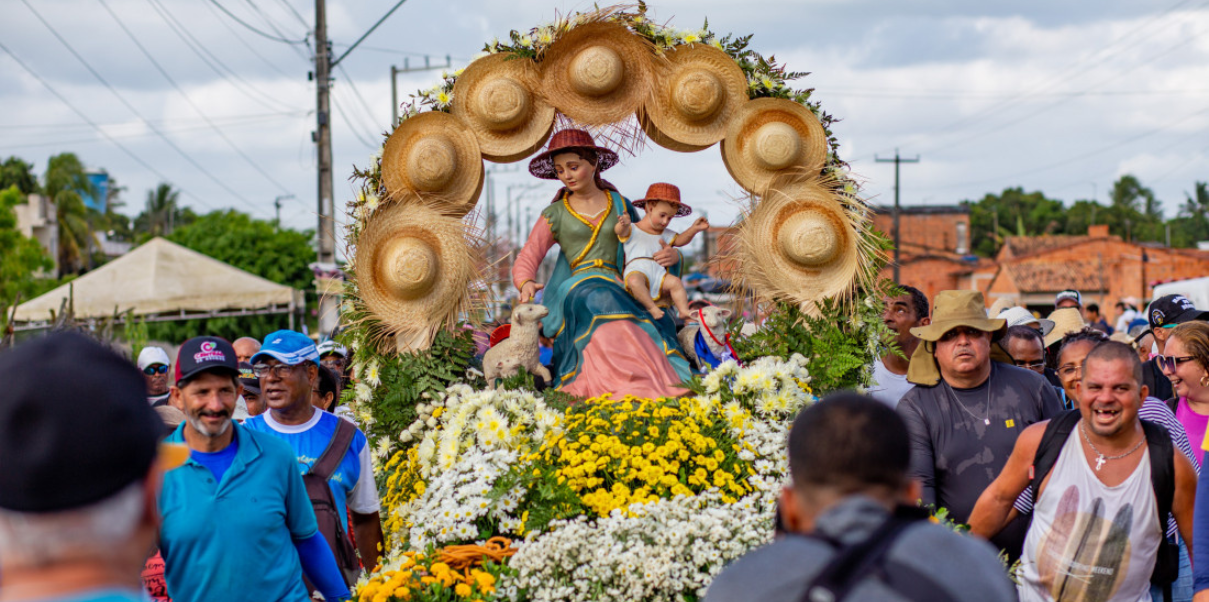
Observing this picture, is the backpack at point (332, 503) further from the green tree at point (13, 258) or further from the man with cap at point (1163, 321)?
the green tree at point (13, 258)

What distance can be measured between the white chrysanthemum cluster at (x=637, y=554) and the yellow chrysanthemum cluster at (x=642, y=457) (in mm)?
330

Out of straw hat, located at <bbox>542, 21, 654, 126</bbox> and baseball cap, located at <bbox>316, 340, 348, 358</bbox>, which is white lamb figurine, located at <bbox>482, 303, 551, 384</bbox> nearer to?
baseball cap, located at <bbox>316, 340, 348, 358</bbox>

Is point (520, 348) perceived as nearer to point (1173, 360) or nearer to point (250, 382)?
point (250, 382)

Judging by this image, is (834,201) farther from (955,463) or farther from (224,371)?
(224,371)

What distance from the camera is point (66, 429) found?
5.63 feet

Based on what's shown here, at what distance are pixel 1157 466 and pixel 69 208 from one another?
49.6m

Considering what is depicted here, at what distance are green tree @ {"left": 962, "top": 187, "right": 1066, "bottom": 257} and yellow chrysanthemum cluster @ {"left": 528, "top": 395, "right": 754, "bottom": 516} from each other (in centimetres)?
6691

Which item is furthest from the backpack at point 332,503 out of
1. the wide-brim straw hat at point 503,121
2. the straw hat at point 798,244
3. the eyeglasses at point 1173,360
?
the eyeglasses at point 1173,360

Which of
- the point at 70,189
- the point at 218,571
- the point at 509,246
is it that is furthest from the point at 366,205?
the point at 70,189

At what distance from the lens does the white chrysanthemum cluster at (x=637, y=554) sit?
15.4 ft

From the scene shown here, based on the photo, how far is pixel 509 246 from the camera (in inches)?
311

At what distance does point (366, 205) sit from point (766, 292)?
291cm

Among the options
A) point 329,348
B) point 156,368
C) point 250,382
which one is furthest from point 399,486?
point 156,368

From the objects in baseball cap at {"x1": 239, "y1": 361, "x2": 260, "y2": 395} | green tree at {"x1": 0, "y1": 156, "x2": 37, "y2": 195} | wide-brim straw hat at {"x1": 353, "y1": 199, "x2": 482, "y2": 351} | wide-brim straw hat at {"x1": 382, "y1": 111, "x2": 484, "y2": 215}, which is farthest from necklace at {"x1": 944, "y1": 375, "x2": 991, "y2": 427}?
green tree at {"x1": 0, "y1": 156, "x2": 37, "y2": 195}
